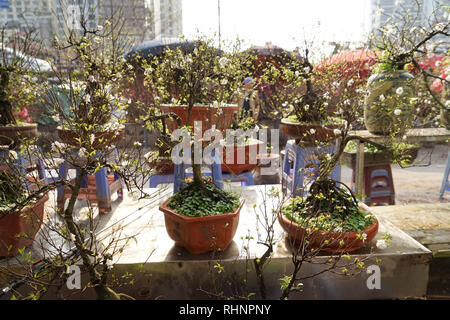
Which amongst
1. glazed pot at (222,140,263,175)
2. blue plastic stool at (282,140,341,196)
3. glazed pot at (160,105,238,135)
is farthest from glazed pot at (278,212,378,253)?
glazed pot at (222,140,263,175)

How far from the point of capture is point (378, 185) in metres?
4.30

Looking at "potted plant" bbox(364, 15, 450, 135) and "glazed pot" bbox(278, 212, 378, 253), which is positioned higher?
"potted plant" bbox(364, 15, 450, 135)

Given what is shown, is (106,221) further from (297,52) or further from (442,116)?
(442,116)

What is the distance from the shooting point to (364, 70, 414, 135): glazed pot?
131 inches

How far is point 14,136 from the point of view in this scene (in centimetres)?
262

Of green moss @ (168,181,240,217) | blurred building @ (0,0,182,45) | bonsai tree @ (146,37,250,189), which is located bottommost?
green moss @ (168,181,240,217)

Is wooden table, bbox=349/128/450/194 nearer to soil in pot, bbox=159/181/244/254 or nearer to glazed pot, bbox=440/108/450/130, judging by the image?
glazed pot, bbox=440/108/450/130

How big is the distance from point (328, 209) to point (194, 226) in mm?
980

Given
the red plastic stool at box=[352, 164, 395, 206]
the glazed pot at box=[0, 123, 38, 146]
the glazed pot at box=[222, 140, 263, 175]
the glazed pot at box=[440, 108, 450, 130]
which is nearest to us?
the glazed pot at box=[0, 123, 38, 146]

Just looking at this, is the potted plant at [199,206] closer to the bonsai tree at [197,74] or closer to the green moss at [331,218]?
the bonsai tree at [197,74]

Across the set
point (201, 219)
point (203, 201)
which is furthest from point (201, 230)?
point (203, 201)

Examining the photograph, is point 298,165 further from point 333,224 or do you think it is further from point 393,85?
point 393,85

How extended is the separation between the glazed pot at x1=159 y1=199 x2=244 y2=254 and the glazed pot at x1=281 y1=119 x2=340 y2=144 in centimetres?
127

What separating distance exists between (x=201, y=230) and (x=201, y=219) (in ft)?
0.31
